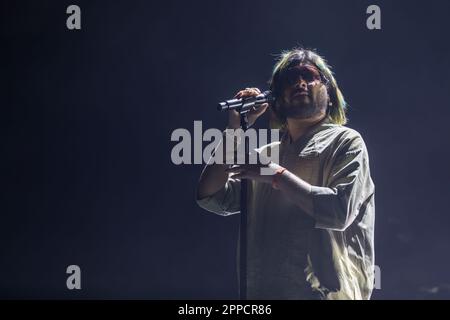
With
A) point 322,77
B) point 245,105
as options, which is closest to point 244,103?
point 245,105

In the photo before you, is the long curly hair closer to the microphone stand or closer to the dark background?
the microphone stand

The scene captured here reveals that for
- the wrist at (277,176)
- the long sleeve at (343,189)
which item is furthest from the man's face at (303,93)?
the wrist at (277,176)

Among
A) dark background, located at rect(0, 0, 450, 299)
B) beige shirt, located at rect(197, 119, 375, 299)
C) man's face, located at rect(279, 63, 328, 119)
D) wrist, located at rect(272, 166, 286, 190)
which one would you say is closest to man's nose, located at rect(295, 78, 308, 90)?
man's face, located at rect(279, 63, 328, 119)

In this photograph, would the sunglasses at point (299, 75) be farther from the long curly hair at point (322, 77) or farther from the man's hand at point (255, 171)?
the man's hand at point (255, 171)

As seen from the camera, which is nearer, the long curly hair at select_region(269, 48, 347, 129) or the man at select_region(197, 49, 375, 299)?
the man at select_region(197, 49, 375, 299)

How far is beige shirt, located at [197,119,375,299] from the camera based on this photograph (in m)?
1.58

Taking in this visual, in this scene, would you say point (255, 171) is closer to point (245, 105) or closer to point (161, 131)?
point (245, 105)

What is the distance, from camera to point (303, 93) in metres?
1.76

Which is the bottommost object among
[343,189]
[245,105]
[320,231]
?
[320,231]

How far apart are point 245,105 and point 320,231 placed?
37cm

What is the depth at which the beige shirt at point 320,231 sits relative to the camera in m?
1.58

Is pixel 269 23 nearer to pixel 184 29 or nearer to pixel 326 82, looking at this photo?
pixel 184 29

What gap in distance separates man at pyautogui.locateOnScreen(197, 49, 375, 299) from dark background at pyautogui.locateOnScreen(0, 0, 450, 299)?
1.68 meters

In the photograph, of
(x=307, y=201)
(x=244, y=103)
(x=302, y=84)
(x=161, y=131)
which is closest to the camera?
(x=307, y=201)
